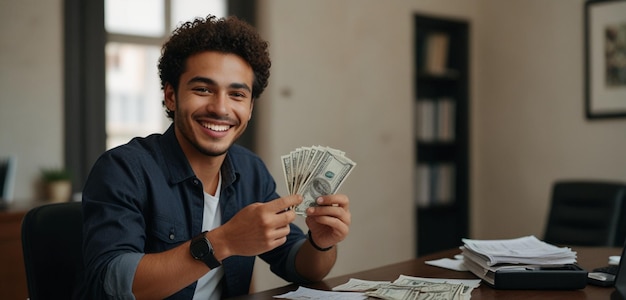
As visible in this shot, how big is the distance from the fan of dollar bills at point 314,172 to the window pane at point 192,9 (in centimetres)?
199

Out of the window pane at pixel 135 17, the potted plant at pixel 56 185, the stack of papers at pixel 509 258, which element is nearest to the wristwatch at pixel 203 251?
the stack of papers at pixel 509 258

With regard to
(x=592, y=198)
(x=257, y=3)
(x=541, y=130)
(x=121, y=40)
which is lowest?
(x=592, y=198)

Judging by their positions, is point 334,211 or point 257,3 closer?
point 334,211

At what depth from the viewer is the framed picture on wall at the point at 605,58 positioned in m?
3.96

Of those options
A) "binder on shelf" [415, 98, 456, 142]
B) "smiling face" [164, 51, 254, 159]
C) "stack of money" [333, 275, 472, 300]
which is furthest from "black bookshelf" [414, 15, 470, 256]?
"smiling face" [164, 51, 254, 159]

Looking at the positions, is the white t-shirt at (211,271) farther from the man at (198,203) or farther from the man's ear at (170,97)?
the man's ear at (170,97)

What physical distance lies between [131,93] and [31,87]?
0.50 meters

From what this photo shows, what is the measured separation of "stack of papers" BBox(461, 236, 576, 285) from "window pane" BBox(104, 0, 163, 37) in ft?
7.27

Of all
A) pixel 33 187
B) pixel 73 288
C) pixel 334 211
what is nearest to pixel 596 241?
pixel 334 211

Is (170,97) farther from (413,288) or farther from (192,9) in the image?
(192,9)

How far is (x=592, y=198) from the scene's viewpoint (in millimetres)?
3322

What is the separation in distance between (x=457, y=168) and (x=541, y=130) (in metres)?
0.69

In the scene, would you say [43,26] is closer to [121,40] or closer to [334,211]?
[121,40]

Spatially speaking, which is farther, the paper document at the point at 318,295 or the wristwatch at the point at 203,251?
the paper document at the point at 318,295
